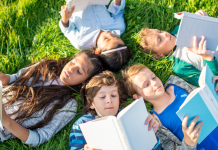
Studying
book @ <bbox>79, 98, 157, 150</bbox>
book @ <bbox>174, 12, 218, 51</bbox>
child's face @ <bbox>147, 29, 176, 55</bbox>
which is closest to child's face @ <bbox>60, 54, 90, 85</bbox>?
book @ <bbox>79, 98, 157, 150</bbox>

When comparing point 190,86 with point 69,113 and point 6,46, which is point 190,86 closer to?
point 69,113

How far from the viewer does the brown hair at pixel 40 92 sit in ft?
7.88

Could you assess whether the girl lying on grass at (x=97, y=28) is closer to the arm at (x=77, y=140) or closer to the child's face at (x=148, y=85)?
the child's face at (x=148, y=85)

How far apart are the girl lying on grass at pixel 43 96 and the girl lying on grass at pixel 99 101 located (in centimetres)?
27

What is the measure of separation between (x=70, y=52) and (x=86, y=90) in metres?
0.91

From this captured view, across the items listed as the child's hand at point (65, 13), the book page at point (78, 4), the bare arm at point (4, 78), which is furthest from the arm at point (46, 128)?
the book page at point (78, 4)

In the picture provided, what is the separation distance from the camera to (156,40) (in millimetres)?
2668

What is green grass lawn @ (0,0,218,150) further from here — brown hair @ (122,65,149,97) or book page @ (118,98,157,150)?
book page @ (118,98,157,150)

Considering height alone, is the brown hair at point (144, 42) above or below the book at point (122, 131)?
above

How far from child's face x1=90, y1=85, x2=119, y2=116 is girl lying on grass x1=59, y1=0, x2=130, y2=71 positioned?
62cm

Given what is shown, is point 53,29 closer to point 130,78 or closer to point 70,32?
point 70,32

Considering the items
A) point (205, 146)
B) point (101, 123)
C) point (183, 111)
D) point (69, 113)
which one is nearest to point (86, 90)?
point (69, 113)

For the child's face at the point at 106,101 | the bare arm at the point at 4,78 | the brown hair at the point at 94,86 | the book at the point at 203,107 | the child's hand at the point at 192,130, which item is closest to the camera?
the book at the point at 203,107

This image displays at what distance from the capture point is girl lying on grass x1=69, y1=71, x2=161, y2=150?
7.12ft
